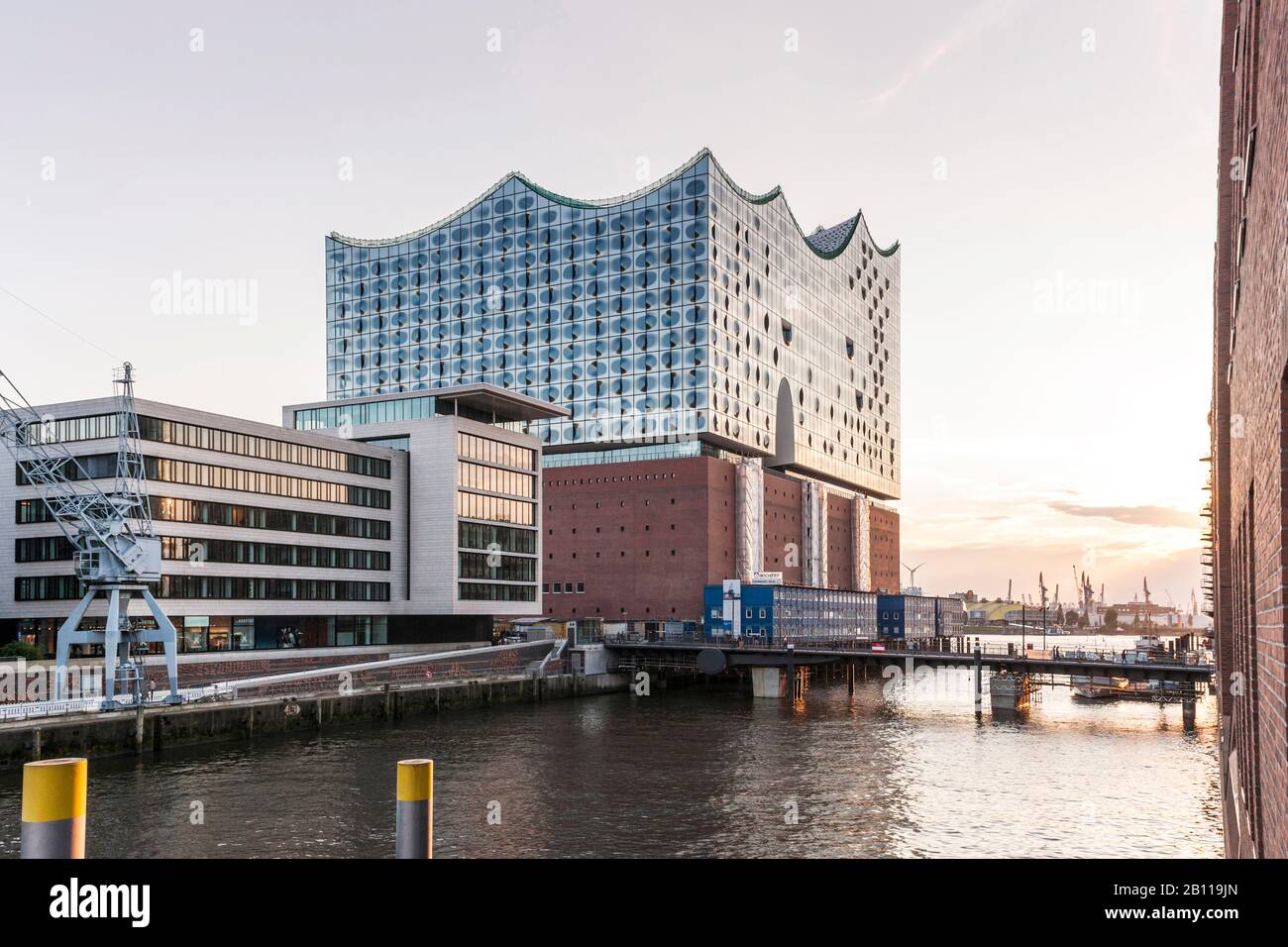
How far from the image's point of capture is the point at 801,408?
6201 inches

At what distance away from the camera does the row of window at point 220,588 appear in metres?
76.8

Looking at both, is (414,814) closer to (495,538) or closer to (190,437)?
(190,437)

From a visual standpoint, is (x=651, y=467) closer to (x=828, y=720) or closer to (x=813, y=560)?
(x=813, y=560)

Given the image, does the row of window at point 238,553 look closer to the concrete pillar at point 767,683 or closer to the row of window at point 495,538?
→ the row of window at point 495,538

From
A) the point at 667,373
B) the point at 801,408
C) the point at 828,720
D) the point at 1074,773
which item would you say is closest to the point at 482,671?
the point at 828,720

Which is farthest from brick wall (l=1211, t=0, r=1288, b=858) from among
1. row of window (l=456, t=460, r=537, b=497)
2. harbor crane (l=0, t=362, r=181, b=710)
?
row of window (l=456, t=460, r=537, b=497)

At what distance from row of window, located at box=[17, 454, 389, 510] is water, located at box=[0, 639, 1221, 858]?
77.7ft

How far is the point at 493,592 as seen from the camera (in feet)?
338

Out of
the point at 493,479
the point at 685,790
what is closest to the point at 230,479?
the point at 493,479

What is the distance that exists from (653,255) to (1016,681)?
7459 cm

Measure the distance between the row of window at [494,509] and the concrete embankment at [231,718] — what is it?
56.9ft

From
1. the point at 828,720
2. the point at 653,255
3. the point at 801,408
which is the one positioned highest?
the point at 653,255

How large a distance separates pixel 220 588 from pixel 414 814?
82.0m

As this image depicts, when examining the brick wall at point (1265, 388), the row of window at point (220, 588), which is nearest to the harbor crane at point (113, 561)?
the row of window at point (220, 588)
